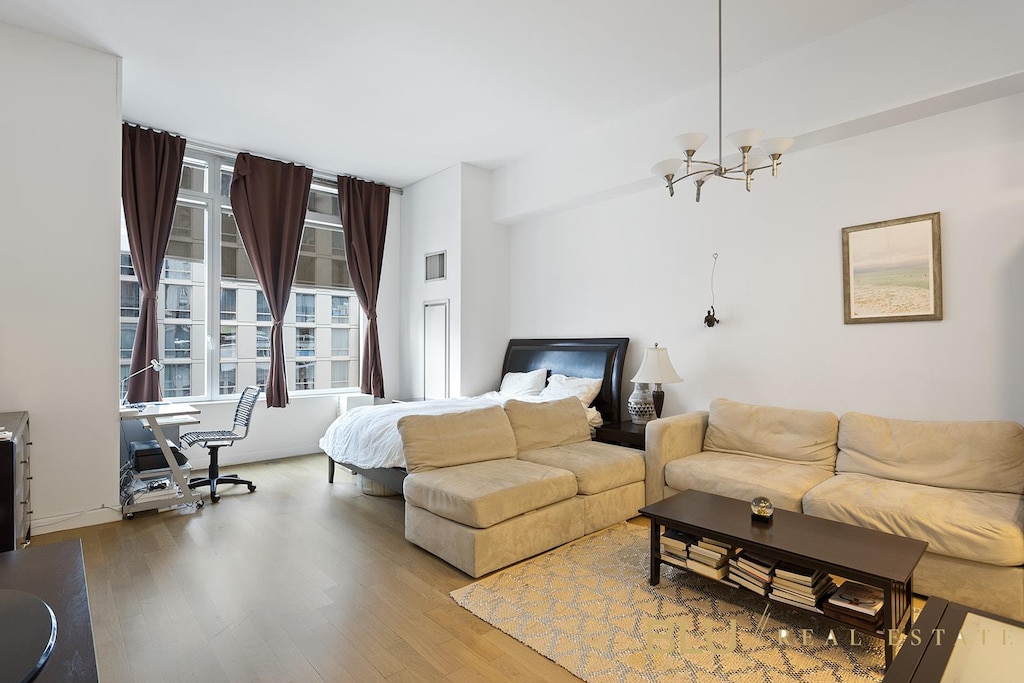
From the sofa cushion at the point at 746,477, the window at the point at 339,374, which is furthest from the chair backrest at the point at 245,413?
the sofa cushion at the point at 746,477

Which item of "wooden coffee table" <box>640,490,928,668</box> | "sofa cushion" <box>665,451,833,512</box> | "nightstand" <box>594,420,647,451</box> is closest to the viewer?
"wooden coffee table" <box>640,490,928,668</box>

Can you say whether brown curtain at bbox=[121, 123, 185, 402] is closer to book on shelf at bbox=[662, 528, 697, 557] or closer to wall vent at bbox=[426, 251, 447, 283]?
wall vent at bbox=[426, 251, 447, 283]

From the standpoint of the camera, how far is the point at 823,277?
3834mm

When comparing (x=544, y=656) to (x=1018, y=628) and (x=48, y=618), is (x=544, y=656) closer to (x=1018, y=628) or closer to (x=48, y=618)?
(x=1018, y=628)

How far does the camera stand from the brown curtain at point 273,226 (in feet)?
18.3

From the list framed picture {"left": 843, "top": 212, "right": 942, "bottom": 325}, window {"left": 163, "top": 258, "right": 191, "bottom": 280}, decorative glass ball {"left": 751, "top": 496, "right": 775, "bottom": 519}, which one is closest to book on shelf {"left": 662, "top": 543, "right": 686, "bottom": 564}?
decorative glass ball {"left": 751, "top": 496, "right": 775, "bottom": 519}

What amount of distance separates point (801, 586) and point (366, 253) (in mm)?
5586

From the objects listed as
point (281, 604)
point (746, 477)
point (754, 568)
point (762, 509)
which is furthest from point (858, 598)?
point (281, 604)

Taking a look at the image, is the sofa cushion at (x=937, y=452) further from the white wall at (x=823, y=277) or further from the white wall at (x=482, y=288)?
the white wall at (x=482, y=288)

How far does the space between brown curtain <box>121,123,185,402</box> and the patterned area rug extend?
12.7ft

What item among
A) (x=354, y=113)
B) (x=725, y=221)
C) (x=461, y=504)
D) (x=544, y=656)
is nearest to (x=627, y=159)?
(x=725, y=221)

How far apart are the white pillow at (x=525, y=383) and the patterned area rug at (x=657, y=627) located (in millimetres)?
2447

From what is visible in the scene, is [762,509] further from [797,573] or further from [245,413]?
[245,413]

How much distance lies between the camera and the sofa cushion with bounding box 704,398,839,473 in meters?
3.59
